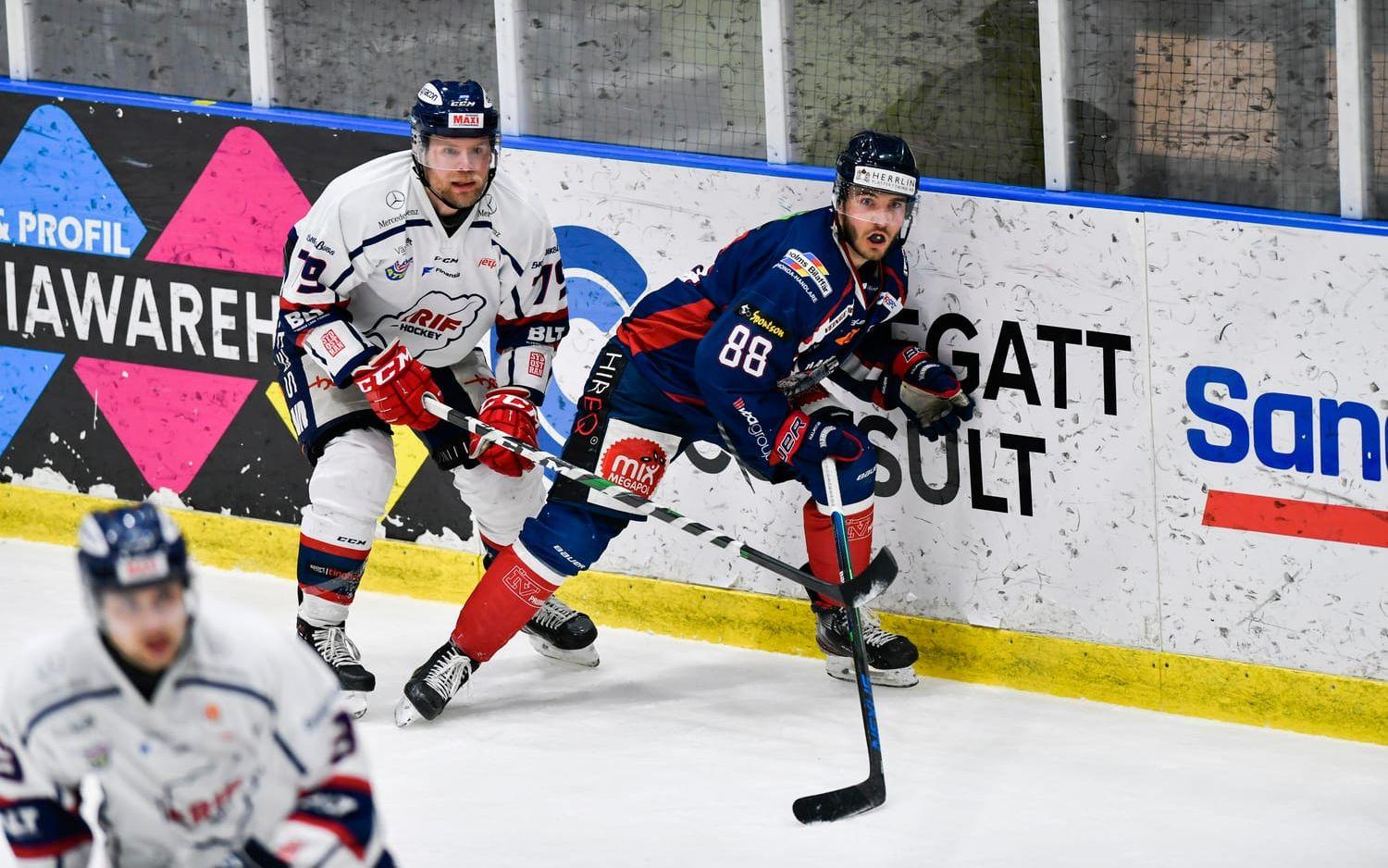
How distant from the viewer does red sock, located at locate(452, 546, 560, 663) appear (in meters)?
3.97

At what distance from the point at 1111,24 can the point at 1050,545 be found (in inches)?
41.4

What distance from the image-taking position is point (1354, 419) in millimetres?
3662

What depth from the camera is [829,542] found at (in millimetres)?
4086

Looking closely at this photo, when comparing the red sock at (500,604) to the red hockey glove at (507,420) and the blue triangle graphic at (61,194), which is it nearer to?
the red hockey glove at (507,420)

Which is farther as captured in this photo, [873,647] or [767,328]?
[873,647]

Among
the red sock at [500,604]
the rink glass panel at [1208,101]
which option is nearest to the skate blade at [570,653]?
the red sock at [500,604]

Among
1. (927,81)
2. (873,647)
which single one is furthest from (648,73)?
(873,647)

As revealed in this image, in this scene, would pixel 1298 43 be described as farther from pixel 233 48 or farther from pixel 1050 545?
pixel 233 48

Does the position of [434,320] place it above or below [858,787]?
above

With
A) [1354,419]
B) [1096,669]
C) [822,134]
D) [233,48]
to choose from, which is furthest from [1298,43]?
[233,48]

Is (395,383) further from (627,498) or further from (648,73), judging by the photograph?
(648,73)

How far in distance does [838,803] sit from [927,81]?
1.56 m

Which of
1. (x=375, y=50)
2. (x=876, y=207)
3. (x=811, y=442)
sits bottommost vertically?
(x=811, y=442)

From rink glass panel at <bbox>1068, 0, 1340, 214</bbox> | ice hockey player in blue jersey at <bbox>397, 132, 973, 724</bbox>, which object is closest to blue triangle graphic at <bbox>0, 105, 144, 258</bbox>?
ice hockey player in blue jersey at <bbox>397, 132, 973, 724</bbox>
